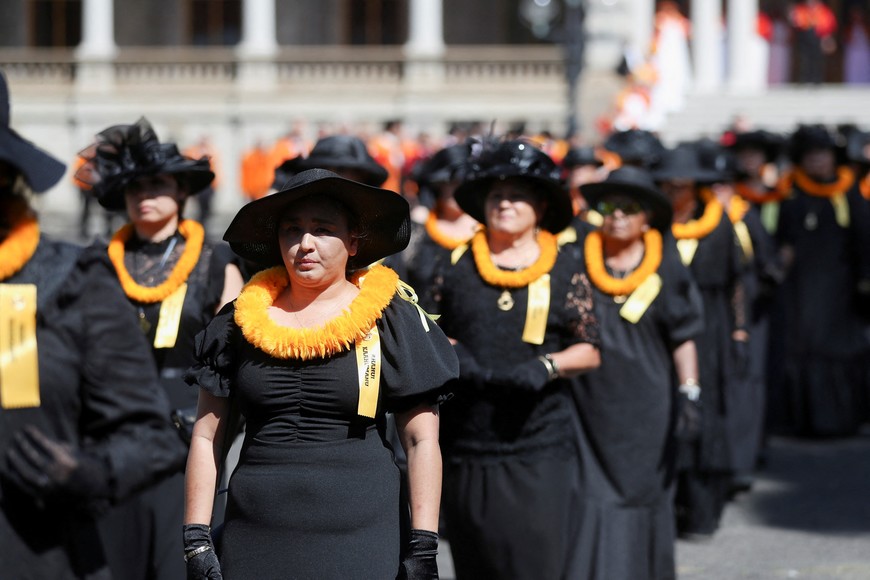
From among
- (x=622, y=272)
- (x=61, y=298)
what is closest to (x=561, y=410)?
(x=622, y=272)

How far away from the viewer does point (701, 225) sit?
29.0 feet

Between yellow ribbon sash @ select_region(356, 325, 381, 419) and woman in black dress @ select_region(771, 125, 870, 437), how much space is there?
327 inches

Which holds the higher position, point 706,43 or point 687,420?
point 706,43

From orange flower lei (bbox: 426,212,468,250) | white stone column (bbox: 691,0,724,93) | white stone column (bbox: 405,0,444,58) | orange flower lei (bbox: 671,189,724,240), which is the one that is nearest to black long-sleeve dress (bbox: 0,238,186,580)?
orange flower lei (bbox: 426,212,468,250)

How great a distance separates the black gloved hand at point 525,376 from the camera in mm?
5523

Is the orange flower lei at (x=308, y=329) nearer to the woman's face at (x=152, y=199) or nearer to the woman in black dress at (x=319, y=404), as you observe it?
the woman in black dress at (x=319, y=404)

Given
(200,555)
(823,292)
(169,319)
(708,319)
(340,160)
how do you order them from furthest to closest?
1. (823,292)
2. (708,319)
3. (340,160)
4. (169,319)
5. (200,555)

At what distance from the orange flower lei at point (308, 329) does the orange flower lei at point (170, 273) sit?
6.85ft

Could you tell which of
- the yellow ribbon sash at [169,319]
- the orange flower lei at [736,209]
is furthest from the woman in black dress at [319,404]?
the orange flower lei at [736,209]

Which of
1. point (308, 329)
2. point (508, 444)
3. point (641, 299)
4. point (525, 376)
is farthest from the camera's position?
point (641, 299)

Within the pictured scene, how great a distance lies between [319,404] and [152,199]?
2.73 metres

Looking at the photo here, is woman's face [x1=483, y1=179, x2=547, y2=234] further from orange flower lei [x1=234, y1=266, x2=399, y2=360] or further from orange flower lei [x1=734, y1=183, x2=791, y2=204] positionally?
orange flower lei [x1=734, y1=183, x2=791, y2=204]

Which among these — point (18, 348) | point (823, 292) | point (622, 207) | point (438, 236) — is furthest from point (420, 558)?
point (823, 292)

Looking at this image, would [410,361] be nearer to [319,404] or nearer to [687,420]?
[319,404]
